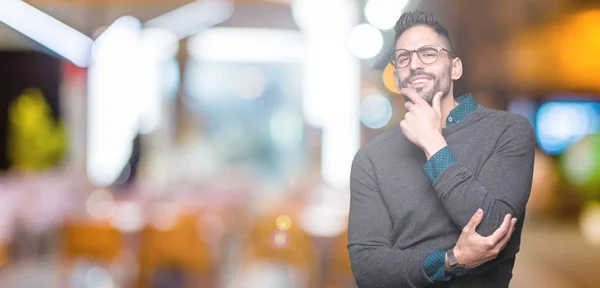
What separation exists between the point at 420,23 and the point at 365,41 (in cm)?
29

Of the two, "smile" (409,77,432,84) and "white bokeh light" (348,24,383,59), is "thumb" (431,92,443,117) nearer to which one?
"smile" (409,77,432,84)

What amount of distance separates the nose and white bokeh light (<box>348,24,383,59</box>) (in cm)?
17

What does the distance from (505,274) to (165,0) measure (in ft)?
29.9

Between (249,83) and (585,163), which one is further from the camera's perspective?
(249,83)

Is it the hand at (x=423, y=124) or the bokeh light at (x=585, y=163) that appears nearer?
the hand at (x=423, y=124)

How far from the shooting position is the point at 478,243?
110cm

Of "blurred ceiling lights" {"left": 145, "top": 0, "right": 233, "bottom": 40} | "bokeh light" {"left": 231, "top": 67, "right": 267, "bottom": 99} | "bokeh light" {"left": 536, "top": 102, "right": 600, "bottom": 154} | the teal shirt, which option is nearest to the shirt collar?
the teal shirt

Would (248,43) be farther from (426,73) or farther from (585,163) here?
(426,73)

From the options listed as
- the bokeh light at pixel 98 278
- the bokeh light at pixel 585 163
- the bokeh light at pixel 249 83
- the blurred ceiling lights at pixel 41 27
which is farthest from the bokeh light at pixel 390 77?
the bokeh light at pixel 249 83

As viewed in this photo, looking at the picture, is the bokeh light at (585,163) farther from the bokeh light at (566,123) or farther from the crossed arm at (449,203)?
the crossed arm at (449,203)

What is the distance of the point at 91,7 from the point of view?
9438 mm

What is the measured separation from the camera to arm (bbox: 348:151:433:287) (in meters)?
1.15

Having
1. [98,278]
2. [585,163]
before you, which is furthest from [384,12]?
[585,163]

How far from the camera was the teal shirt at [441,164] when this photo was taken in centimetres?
112
